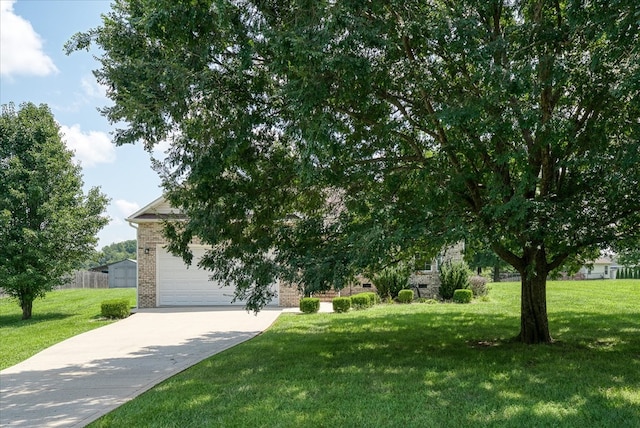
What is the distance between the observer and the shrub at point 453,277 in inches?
743

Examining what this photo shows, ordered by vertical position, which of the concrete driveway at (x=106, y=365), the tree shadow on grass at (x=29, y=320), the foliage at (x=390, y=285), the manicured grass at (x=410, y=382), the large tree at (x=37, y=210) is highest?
the large tree at (x=37, y=210)

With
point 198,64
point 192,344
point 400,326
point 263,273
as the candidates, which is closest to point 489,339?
point 400,326

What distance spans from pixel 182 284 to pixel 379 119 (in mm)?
12404

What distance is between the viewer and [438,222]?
7008 millimetres

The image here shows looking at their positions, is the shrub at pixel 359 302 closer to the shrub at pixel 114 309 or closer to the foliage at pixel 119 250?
the shrub at pixel 114 309

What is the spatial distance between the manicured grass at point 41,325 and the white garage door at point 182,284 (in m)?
2.40

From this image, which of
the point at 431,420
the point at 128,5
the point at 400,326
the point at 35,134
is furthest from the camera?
the point at 35,134

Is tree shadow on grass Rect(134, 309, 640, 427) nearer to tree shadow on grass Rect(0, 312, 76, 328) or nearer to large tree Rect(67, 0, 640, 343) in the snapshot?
large tree Rect(67, 0, 640, 343)

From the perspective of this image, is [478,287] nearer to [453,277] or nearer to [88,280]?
[453,277]

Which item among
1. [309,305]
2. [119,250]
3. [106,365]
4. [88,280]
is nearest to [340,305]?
[309,305]

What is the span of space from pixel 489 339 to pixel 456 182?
3.83 metres

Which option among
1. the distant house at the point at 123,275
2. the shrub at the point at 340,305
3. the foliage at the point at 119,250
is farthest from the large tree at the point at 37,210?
the foliage at the point at 119,250

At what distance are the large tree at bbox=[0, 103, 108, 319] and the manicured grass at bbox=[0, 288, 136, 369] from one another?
1166 mm

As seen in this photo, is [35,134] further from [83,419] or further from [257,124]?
[83,419]
